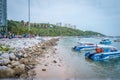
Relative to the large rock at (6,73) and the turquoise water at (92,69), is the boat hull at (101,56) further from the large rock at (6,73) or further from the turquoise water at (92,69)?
the large rock at (6,73)

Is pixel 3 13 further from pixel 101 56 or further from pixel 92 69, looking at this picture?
pixel 92 69

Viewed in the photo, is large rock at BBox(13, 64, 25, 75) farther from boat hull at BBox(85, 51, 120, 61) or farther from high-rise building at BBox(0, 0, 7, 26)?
high-rise building at BBox(0, 0, 7, 26)

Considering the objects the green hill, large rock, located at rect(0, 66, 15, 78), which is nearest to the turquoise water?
large rock, located at rect(0, 66, 15, 78)

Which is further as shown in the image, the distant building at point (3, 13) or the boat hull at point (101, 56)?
the distant building at point (3, 13)

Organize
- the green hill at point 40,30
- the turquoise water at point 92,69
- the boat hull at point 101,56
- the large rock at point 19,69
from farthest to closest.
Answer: the green hill at point 40,30, the boat hull at point 101,56, the turquoise water at point 92,69, the large rock at point 19,69

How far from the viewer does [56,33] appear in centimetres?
13975

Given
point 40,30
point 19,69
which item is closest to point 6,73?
point 19,69

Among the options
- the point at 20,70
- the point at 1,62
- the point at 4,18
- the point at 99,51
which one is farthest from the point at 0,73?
the point at 4,18

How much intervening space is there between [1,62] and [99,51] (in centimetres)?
1481

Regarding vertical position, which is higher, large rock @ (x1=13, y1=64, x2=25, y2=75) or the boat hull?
large rock @ (x1=13, y1=64, x2=25, y2=75)

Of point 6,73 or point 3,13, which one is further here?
point 3,13

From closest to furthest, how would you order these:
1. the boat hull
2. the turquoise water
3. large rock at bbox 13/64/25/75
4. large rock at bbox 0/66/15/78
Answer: large rock at bbox 0/66/15/78
large rock at bbox 13/64/25/75
the turquoise water
the boat hull

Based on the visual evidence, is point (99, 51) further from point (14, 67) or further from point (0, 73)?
point (0, 73)

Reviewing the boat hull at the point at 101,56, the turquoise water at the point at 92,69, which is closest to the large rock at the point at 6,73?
the turquoise water at the point at 92,69
